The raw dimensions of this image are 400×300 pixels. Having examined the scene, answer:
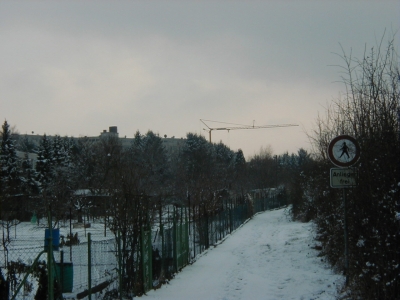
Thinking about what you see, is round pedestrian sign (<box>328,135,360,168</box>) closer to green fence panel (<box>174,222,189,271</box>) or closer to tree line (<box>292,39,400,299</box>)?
tree line (<box>292,39,400,299</box>)

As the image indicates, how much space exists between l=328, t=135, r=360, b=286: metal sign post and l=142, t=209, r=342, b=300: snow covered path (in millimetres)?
1721

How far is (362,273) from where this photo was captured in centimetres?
773

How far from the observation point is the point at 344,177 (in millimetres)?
9523

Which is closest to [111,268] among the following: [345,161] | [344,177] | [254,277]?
[254,277]

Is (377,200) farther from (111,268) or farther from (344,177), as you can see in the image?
(111,268)

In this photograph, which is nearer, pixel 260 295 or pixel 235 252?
pixel 260 295

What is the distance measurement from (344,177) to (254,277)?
458 centimetres

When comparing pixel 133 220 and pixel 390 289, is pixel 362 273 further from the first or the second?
pixel 133 220

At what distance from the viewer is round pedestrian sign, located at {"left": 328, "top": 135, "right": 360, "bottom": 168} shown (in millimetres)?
9312

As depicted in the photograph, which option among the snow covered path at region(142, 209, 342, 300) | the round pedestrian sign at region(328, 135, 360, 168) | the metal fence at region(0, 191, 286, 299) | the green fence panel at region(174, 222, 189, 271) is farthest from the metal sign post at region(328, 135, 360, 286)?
the green fence panel at region(174, 222, 189, 271)

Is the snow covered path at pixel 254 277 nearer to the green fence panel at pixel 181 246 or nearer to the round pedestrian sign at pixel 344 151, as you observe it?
the green fence panel at pixel 181 246

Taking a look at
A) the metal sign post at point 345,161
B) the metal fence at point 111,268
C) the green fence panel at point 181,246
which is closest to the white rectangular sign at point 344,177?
the metal sign post at point 345,161

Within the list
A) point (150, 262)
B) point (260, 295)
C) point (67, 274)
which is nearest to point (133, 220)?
point (150, 262)

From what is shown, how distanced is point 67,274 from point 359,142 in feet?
24.3
